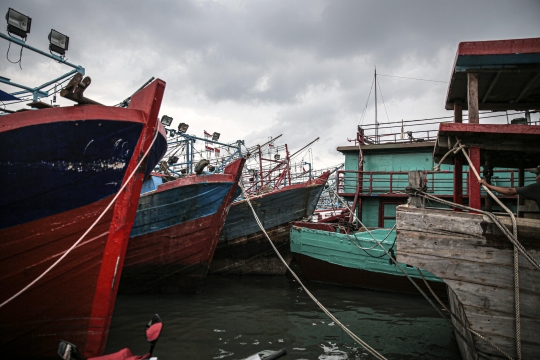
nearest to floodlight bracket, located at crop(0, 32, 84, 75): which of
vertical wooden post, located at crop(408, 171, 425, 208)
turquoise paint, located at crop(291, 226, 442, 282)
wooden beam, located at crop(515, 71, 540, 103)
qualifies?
turquoise paint, located at crop(291, 226, 442, 282)

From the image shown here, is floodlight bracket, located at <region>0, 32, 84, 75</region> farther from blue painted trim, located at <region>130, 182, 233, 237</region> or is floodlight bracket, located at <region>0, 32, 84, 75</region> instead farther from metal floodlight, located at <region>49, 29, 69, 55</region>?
blue painted trim, located at <region>130, 182, 233, 237</region>

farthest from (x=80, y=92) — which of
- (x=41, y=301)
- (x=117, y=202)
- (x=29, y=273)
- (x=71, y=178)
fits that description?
(x=41, y=301)

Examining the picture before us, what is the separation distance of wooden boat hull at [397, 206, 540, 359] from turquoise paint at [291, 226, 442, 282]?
16.0ft

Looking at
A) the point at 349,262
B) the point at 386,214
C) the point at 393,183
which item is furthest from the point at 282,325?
the point at 393,183

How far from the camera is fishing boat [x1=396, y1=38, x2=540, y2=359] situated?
311 centimetres

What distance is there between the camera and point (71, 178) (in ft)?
13.0

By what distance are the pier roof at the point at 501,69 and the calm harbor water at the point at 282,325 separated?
4.21 meters

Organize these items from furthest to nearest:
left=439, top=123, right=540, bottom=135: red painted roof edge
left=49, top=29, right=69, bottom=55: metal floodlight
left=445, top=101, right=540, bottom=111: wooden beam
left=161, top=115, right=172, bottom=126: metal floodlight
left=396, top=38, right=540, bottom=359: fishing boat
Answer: left=161, top=115, right=172, bottom=126: metal floodlight, left=49, top=29, right=69, bottom=55: metal floodlight, left=445, top=101, right=540, bottom=111: wooden beam, left=439, top=123, right=540, bottom=135: red painted roof edge, left=396, top=38, right=540, bottom=359: fishing boat

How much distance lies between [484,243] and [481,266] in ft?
0.80

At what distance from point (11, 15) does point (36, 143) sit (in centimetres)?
981

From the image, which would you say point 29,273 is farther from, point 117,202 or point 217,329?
point 217,329

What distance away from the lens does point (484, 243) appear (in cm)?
326

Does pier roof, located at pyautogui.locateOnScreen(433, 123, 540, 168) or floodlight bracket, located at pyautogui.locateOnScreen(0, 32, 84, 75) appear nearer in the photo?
pier roof, located at pyautogui.locateOnScreen(433, 123, 540, 168)

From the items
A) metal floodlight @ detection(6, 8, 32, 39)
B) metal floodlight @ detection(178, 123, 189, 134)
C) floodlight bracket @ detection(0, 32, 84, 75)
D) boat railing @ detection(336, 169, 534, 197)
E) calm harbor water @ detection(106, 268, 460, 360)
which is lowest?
calm harbor water @ detection(106, 268, 460, 360)
